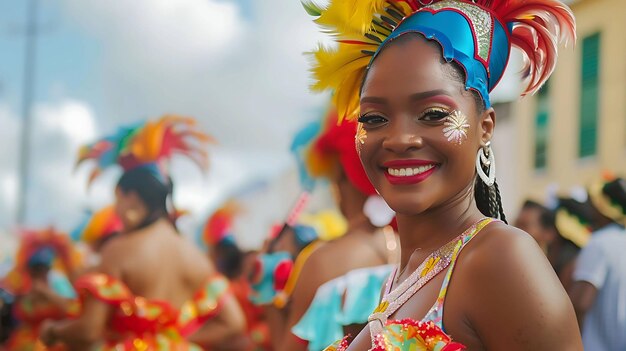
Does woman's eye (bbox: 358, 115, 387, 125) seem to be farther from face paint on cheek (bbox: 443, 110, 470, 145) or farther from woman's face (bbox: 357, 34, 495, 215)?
face paint on cheek (bbox: 443, 110, 470, 145)

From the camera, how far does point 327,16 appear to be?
1.99 m

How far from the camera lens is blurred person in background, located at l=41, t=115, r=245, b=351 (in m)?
5.01

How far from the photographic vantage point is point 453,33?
1719 millimetres

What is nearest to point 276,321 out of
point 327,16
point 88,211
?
point 327,16

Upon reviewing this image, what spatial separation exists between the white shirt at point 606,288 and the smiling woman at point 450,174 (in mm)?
2404

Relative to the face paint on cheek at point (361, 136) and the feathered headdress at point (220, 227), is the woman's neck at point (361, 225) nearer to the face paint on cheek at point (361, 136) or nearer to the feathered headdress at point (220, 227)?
the face paint on cheek at point (361, 136)

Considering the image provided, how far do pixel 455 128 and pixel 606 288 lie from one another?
278 centimetres

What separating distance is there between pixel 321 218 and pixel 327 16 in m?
4.76

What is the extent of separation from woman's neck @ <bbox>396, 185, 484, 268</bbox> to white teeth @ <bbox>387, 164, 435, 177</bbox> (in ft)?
0.36

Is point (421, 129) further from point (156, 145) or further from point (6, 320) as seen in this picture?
point (6, 320)

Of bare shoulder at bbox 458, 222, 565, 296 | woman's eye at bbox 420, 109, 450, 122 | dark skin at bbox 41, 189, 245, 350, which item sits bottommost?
A: dark skin at bbox 41, 189, 245, 350

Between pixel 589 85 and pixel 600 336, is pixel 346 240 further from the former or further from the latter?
pixel 589 85

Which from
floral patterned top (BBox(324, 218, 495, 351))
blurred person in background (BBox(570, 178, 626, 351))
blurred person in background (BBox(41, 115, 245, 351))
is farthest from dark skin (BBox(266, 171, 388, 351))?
floral patterned top (BBox(324, 218, 495, 351))

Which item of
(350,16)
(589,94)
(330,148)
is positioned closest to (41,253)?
(330,148)
